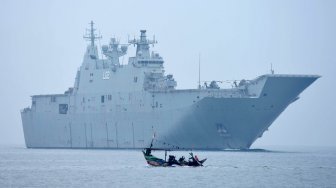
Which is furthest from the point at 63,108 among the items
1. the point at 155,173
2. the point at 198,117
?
the point at 155,173

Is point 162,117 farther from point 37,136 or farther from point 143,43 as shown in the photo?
point 37,136

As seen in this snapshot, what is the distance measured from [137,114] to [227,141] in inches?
417

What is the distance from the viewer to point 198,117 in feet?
276

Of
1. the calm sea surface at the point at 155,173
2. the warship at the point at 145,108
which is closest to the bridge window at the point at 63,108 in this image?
the warship at the point at 145,108

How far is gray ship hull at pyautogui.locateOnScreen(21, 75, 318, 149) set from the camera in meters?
82.0

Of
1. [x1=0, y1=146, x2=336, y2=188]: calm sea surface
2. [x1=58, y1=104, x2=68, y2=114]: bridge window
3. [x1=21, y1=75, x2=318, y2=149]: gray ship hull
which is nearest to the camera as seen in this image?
[x1=0, y1=146, x2=336, y2=188]: calm sea surface

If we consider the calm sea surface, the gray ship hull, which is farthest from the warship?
the calm sea surface

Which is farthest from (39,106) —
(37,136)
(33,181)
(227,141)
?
(33,181)

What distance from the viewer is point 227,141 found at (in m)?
85.3

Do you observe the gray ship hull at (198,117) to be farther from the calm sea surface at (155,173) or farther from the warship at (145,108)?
the calm sea surface at (155,173)

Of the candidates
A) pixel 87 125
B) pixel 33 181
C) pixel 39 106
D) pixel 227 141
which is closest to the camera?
pixel 33 181

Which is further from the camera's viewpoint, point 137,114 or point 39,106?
point 39,106

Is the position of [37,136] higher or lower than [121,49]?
lower

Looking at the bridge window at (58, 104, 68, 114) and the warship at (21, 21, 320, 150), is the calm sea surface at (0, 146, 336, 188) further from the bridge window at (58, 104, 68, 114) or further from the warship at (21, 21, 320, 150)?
the bridge window at (58, 104, 68, 114)
